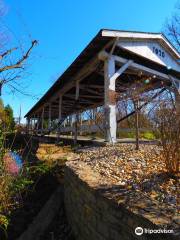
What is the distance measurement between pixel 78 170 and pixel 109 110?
3.16m

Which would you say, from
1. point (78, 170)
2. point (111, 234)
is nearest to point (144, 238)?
point (111, 234)

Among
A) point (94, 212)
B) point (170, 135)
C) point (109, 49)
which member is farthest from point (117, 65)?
point (94, 212)

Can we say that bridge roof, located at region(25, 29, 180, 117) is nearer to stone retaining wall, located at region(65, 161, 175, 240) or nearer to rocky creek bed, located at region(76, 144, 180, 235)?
rocky creek bed, located at region(76, 144, 180, 235)

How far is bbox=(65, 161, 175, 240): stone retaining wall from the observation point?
2100 mm

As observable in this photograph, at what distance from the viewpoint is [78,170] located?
375 centimetres

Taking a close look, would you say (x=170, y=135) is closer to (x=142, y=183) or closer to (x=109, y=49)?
(x=142, y=183)

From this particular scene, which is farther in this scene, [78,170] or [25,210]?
[25,210]

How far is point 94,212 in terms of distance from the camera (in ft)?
9.29

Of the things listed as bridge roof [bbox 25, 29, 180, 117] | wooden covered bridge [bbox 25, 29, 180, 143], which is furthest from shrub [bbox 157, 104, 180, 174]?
bridge roof [bbox 25, 29, 180, 117]

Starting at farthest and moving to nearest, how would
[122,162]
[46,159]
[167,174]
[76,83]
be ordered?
[76,83] → [46,159] → [122,162] → [167,174]

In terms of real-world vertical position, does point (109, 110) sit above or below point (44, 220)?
above

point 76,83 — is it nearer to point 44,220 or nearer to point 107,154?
point 107,154

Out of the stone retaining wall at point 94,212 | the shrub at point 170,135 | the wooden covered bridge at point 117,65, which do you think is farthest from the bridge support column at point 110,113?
the shrub at point 170,135

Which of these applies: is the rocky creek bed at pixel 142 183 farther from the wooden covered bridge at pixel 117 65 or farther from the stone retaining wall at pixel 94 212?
the wooden covered bridge at pixel 117 65
